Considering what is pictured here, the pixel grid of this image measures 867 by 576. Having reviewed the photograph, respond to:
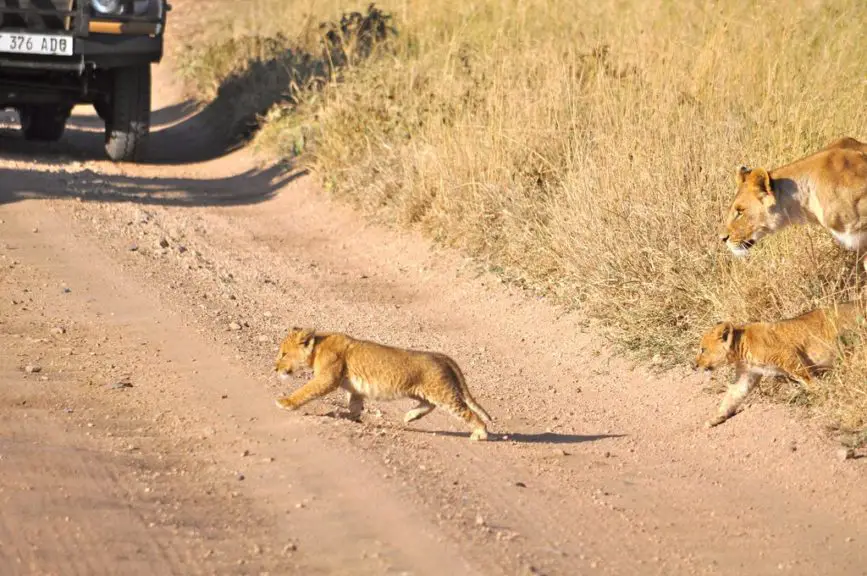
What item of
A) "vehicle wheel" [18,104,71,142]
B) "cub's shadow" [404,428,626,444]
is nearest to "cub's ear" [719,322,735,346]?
"cub's shadow" [404,428,626,444]

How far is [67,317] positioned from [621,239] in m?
3.38

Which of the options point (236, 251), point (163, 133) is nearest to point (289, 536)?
point (236, 251)

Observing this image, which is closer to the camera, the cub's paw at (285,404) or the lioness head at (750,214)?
the cub's paw at (285,404)

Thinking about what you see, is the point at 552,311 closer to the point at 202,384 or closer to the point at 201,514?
the point at 202,384

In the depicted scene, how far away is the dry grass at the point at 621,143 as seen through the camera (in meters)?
7.88

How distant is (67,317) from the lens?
836cm

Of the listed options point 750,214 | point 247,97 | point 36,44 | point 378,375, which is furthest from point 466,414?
point 247,97

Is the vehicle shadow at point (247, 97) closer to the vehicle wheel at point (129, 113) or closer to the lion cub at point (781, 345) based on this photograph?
the vehicle wheel at point (129, 113)

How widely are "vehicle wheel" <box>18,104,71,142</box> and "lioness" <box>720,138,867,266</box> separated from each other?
10853 millimetres

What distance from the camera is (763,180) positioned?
7266 mm

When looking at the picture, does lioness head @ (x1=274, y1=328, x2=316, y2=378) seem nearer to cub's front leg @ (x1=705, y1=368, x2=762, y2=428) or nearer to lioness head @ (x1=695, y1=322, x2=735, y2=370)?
lioness head @ (x1=695, y1=322, x2=735, y2=370)

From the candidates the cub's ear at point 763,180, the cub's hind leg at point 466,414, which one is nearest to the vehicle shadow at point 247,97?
the cub's ear at point 763,180

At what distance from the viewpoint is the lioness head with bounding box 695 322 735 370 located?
21.9 ft

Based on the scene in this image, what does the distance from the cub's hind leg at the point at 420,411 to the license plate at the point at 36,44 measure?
7.74m
